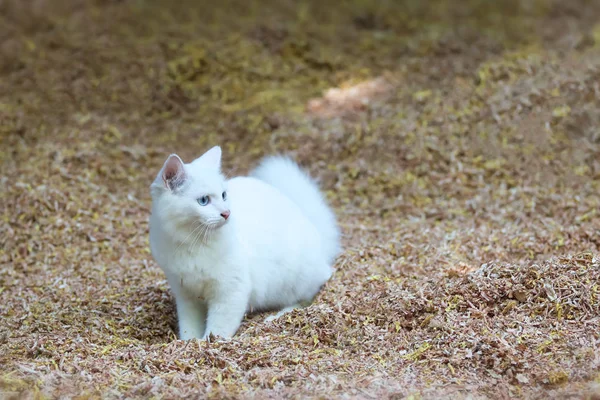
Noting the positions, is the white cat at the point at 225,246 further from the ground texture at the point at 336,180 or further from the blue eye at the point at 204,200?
the ground texture at the point at 336,180

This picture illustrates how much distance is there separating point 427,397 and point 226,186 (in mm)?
1513

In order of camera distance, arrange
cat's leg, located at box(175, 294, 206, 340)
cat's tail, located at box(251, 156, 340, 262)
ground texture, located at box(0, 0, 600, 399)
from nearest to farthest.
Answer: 1. ground texture, located at box(0, 0, 600, 399)
2. cat's leg, located at box(175, 294, 206, 340)
3. cat's tail, located at box(251, 156, 340, 262)

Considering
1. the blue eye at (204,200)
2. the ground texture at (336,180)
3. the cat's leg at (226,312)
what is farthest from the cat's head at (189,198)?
the ground texture at (336,180)

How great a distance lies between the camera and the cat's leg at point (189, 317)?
157 inches

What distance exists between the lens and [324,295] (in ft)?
14.2

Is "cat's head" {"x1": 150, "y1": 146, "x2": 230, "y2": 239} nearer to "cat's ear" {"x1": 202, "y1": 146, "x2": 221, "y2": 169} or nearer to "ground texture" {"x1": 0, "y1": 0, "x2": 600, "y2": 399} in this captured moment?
"cat's ear" {"x1": 202, "y1": 146, "x2": 221, "y2": 169}

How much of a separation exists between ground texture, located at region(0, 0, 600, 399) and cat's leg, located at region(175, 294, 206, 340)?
22 centimetres

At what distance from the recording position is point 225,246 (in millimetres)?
3828

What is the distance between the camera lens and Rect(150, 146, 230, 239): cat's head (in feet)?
11.9

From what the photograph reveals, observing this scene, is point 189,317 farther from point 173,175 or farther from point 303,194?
point 303,194

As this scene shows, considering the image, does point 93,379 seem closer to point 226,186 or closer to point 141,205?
point 226,186

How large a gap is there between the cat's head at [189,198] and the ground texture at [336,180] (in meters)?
0.59

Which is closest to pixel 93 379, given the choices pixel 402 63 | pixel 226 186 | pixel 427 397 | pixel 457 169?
pixel 226 186

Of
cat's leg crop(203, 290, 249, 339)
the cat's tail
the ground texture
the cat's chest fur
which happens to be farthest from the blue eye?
the cat's tail
